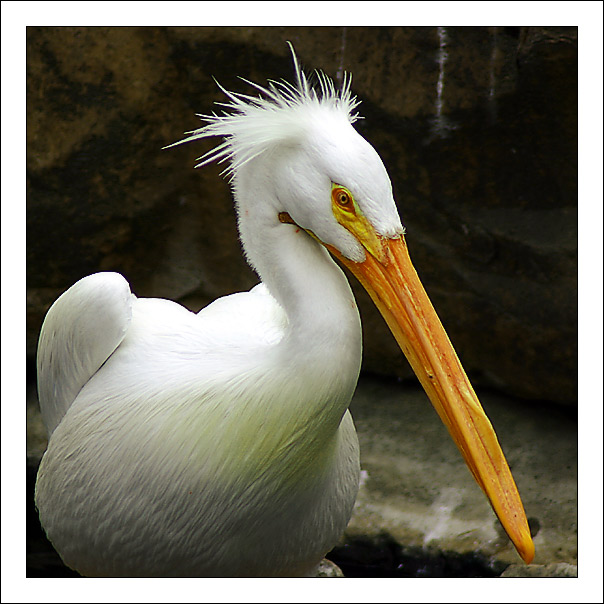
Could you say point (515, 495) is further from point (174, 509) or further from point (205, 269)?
point (205, 269)

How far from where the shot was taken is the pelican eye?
5.59ft

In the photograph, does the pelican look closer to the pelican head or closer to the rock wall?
the pelican head

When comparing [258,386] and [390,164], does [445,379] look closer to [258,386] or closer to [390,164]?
[258,386]

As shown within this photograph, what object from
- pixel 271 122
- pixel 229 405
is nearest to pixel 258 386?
pixel 229 405

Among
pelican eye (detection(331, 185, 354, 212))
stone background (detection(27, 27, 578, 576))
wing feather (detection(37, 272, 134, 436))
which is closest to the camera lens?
pelican eye (detection(331, 185, 354, 212))

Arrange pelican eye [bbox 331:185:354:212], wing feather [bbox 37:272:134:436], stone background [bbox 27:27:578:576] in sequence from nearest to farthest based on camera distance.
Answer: pelican eye [bbox 331:185:354:212] → wing feather [bbox 37:272:134:436] → stone background [bbox 27:27:578:576]

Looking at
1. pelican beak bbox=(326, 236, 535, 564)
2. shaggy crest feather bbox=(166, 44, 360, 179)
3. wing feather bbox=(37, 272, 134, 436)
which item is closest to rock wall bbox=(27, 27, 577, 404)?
wing feather bbox=(37, 272, 134, 436)

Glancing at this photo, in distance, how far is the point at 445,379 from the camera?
1782mm

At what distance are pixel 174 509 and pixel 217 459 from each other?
7.9 inches

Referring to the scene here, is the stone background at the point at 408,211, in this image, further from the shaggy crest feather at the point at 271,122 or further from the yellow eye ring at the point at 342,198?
the yellow eye ring at the point at 342,198

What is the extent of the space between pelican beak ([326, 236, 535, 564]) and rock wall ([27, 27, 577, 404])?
5.87 feet

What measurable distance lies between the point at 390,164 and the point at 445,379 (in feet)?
6.38

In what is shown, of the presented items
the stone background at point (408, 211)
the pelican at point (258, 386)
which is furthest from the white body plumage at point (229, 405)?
the stone background at point (408, 211)

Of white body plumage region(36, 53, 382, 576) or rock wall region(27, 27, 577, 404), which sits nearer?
white body plumage region(36, 53, 382, 576)
